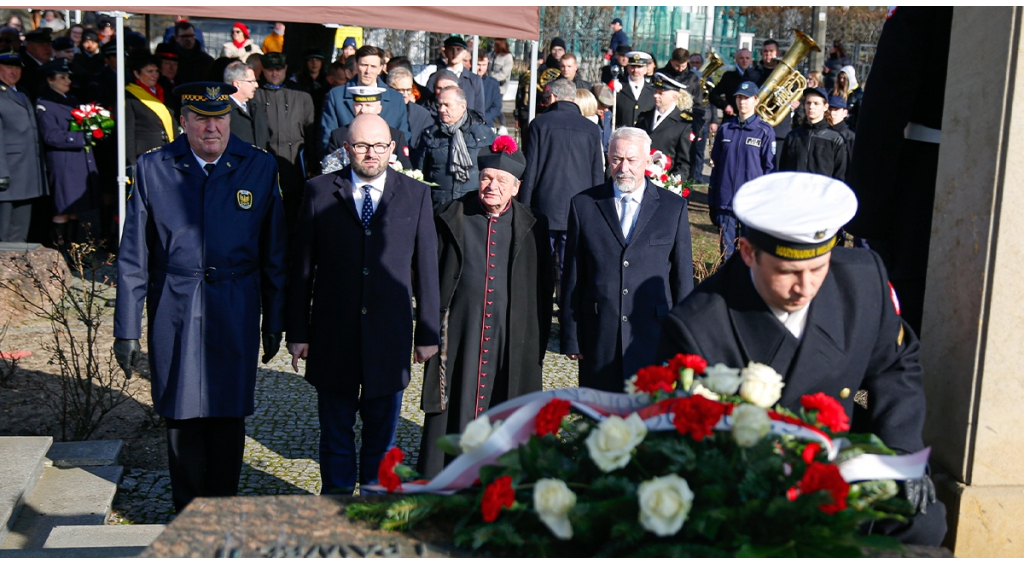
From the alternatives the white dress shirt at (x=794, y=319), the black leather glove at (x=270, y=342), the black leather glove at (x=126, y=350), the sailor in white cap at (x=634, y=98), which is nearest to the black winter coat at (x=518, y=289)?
the black leather glove at (x=270, y=342)

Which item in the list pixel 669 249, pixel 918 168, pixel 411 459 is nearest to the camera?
pixel 918 168

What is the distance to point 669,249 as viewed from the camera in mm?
5270

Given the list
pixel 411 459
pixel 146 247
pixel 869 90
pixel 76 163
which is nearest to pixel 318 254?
pixel 146 247

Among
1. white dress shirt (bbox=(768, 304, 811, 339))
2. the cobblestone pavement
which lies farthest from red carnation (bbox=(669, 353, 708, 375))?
the cobblestone pavement

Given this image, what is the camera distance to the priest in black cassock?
17.4 feet

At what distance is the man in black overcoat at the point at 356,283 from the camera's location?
4.98 m

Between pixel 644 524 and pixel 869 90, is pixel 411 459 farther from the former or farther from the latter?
pixel 644 524

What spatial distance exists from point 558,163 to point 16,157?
17.5 ft

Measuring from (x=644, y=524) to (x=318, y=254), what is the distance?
10.2ft

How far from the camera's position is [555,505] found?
2.35 m

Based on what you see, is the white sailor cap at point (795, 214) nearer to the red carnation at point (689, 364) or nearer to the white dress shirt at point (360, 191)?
the red carnation at point (689, 364)

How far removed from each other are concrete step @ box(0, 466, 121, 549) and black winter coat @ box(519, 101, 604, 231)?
4.21 metres

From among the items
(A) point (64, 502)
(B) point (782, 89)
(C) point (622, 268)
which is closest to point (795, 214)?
(C) point (622, 268)

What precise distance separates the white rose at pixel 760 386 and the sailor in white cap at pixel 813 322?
0.44 meters
